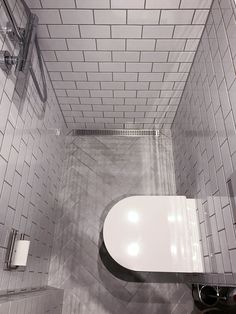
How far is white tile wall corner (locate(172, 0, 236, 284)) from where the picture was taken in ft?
3.87

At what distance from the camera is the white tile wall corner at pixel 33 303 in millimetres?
1069

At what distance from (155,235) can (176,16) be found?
1.25 metres

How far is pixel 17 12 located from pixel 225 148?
1.20 metres

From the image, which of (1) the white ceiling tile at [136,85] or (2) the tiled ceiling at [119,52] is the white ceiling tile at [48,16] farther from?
(1) the white ceiling tile at [136,85]

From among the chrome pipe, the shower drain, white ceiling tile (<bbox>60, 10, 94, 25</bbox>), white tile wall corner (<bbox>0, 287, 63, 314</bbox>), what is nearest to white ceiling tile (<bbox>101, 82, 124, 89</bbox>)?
white ceiling tile (<bbox>60, 10, 94, 25</bbox>)

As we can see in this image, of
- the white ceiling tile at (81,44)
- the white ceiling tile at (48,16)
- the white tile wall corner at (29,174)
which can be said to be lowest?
the white tile wall corner at (29,174)

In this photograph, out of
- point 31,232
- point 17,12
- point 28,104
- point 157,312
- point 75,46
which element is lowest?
point 157,312

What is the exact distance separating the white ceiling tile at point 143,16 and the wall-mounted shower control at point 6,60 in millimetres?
703

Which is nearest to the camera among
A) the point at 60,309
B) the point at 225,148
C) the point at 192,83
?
the point at 225,148

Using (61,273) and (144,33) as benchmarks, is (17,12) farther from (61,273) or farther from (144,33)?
(61,273)

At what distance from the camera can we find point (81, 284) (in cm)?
207

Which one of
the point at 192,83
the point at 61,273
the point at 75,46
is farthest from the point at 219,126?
the point at 61,273

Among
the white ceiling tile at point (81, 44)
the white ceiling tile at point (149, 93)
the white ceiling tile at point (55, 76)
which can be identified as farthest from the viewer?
the white ceiling tile at point (149, 93)

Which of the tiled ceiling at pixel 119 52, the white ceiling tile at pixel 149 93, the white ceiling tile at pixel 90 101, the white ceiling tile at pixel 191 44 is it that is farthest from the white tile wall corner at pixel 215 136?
the white ceiling tile at pixel 90 101
